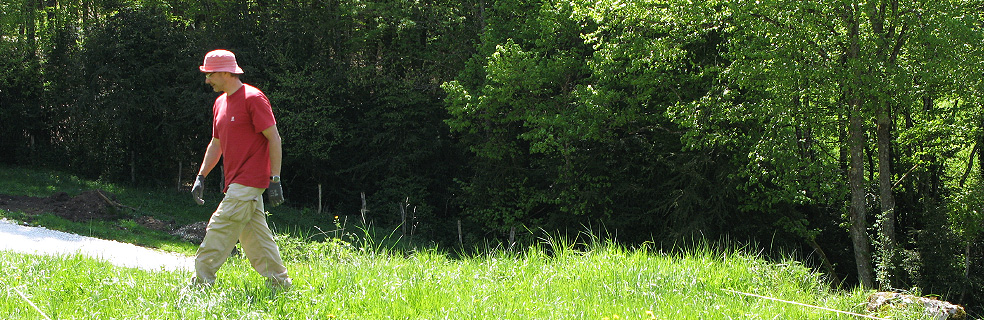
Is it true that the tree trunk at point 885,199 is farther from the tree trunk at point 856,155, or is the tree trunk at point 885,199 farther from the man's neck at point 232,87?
the man's neck at point 232,87

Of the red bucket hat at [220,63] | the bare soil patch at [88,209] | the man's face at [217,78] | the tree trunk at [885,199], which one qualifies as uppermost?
the red bucket hat at [220,63]

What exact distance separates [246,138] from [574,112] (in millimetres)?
12560

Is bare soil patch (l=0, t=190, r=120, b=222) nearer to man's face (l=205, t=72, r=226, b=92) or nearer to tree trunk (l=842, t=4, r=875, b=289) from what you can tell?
man's face (l=205, t=72, r=226, b=92)

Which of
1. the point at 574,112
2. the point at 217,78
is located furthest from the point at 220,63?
the point at 574,112

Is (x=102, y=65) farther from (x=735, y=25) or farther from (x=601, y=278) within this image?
(x=601, y=278)

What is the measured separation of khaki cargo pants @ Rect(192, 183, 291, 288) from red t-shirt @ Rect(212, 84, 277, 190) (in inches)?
3.3

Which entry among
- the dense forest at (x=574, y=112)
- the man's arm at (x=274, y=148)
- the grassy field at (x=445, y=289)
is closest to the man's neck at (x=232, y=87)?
the man's arm at (x=274, y=148)

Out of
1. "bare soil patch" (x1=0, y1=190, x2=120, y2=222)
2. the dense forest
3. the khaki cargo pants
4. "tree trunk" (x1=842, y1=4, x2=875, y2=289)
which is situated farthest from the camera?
"bare soil patch" (x1=0, y1=190, x2=120, y2=222)

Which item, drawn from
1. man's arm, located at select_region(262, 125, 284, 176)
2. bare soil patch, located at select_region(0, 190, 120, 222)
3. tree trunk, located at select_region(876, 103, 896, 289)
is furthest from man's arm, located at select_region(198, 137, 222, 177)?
tree trunk, located at select_region(876, 103, 896, 289)

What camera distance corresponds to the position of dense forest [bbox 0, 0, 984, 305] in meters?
13.1

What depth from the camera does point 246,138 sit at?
442 cm

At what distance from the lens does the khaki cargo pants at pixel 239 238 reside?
4.29m

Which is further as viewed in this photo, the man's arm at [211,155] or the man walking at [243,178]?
the man's arm at [211,155]

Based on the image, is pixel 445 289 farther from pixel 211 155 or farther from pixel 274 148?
pixel 211 155
